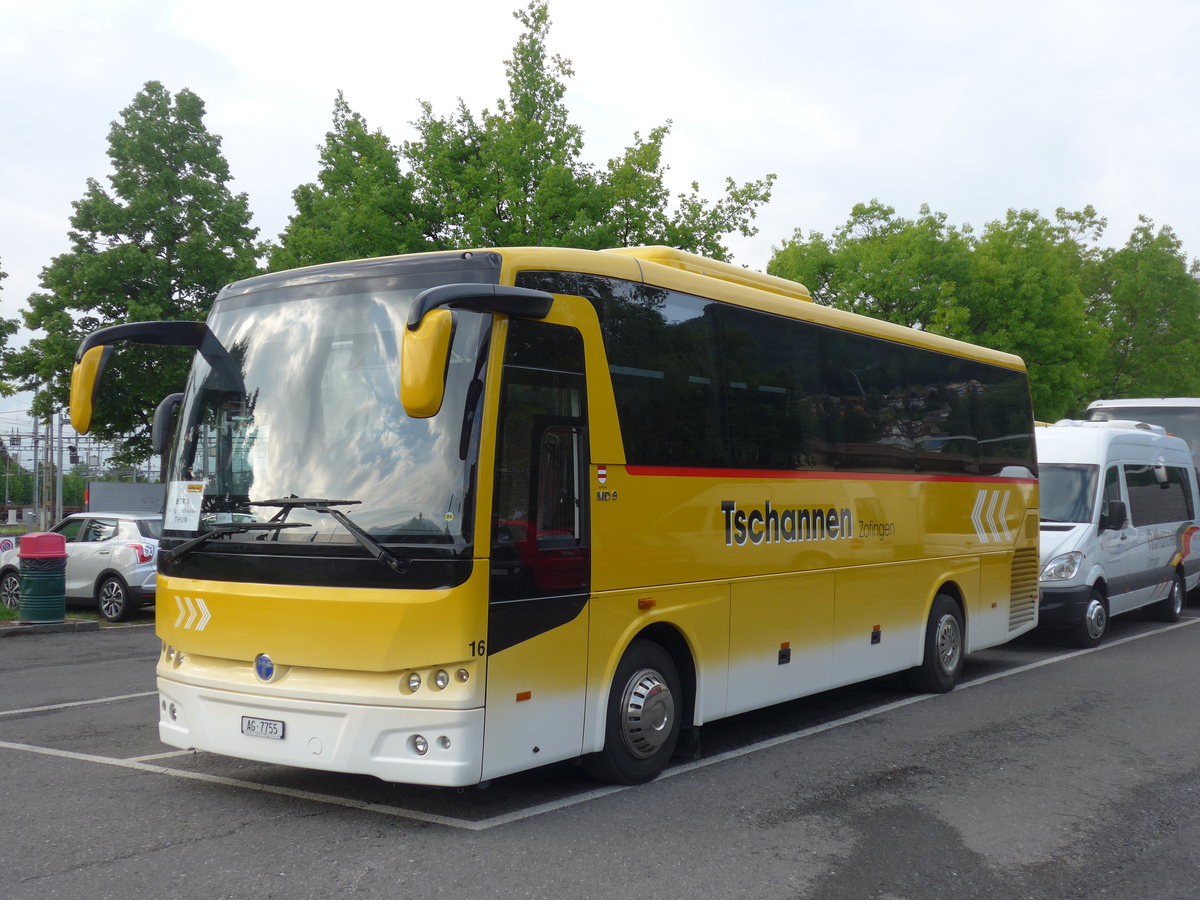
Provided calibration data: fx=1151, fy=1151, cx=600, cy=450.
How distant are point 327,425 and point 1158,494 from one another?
13988 mm

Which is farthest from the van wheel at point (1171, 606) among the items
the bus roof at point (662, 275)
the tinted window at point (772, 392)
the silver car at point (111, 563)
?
the silver car at point (111, 563)

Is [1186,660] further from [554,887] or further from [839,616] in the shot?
[554,887]

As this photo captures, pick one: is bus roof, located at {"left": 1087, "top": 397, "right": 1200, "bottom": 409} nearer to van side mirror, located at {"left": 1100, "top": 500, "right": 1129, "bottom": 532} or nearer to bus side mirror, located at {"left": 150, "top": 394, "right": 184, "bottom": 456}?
van side mirror, located at {"left": 1100, "top": 500, "right": 1129, "bottom": 532}

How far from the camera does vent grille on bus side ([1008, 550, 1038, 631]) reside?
12344mm

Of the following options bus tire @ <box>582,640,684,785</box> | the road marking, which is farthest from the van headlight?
the road marking

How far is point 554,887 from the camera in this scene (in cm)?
518

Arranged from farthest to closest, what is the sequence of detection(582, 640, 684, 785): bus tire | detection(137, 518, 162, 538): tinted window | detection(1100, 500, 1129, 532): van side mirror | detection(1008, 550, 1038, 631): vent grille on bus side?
1. detection(137, 518, 162, 538): tinted window
2. detection(1100, 500, 1129, 532): van side mirror
3. detection(1008, 550, 1038, 631): vent grille on bus side
4. detection(582, 640, 684, 785): bus tire

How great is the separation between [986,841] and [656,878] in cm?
190

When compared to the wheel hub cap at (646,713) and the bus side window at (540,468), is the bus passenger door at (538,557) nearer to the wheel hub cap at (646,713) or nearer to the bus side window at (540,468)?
the bus side window at (540,468)

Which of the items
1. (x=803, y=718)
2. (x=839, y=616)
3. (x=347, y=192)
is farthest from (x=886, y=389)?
(x=347, y=192)

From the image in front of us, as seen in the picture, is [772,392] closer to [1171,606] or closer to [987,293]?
[1171,606]

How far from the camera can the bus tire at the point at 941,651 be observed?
35.0ft

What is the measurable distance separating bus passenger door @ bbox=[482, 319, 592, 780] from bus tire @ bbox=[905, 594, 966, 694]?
17.0 ft

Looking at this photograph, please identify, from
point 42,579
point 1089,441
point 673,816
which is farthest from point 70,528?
point 1089,441
